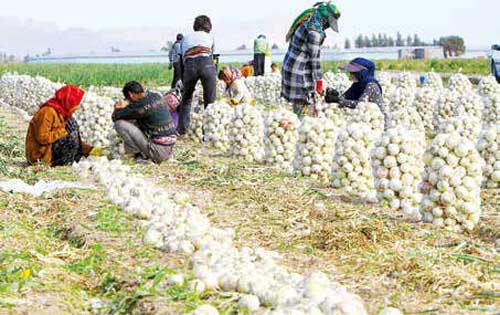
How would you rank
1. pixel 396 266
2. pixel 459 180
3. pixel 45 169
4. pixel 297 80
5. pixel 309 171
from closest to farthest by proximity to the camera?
1. pixel 396 266
2. pixel 459 180
3. pixel 309 171
4. pixel 45 169
5. pixel 297 80

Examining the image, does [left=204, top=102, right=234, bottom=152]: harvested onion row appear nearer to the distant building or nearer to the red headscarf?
the red headscarf

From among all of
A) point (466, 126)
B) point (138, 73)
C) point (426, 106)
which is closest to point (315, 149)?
point (466, 126)

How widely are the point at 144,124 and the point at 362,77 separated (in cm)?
265

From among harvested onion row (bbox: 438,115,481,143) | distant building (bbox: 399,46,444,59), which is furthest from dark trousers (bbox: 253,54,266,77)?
distant building (bbox: 399,46,444,59)

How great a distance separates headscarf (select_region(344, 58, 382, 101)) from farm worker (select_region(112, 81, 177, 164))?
235 centimetres

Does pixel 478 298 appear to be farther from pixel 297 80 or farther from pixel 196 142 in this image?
pixel 196 142

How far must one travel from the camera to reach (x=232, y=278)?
3365mm

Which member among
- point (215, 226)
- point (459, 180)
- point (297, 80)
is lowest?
point (215, 226)

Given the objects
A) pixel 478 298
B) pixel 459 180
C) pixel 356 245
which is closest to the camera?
pixel 478 298

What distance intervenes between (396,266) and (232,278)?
0.86m

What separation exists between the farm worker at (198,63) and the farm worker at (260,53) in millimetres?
8069

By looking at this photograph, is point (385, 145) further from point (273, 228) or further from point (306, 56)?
point (306, 56)

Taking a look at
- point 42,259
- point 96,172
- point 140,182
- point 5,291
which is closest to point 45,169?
point 96,172

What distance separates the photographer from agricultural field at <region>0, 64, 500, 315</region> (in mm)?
3293
